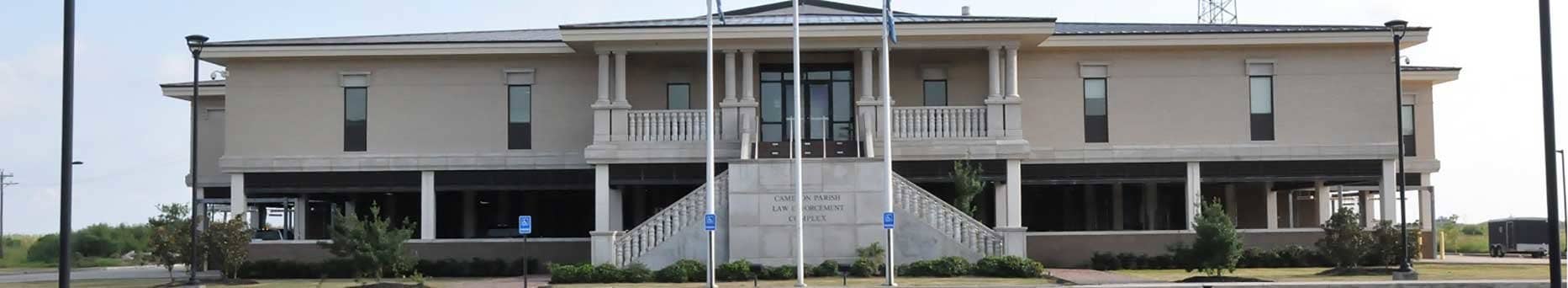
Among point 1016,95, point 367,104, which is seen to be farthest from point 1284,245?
point 367,104

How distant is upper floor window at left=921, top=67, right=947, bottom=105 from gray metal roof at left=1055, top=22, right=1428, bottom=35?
3189 mm

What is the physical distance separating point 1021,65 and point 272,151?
19638mm

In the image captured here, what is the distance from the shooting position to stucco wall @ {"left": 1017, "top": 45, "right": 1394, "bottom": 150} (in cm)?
4475

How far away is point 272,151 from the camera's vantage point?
151ft

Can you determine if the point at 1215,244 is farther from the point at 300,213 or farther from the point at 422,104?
the point at 300,213

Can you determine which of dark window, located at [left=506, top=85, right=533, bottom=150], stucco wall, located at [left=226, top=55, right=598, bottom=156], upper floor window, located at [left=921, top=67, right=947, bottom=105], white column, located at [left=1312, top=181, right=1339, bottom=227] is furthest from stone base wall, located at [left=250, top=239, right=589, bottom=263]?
white column, located at [left=1312, top=181, right=1339, bottom=227]

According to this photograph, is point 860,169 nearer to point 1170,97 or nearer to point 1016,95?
point 1016,95

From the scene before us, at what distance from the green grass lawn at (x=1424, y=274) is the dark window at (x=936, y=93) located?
271 inches

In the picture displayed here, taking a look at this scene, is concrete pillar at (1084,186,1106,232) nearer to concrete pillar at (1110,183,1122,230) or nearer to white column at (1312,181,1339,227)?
concrete pillar at (1110,183,1122,230)

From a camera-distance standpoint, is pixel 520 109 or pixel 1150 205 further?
pixel 1150 205

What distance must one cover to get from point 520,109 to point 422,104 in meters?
2.52

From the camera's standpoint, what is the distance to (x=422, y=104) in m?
45.7

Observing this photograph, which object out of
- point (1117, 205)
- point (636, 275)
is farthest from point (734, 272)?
point (1117, 205)

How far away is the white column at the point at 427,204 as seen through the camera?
4472 centimetres
